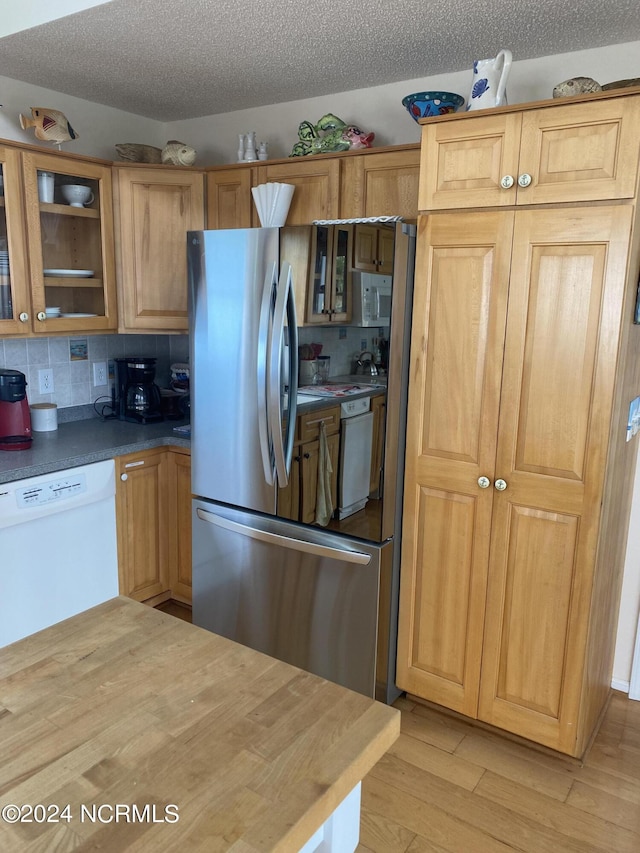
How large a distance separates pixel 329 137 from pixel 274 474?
1428 millimetres

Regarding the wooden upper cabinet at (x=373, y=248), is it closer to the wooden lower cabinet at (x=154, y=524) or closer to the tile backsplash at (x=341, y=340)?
the tile backsplash at (x=341, y=340)

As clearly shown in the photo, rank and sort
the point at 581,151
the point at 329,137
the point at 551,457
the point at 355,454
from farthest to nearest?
the point at 329,137, the point at 355,454, the point at 551,457, the point at 581,151

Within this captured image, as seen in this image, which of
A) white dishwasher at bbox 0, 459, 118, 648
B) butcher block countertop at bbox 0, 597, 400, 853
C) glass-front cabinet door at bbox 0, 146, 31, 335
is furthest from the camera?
glass-front cabinet door at bbox 0, 146, 31, 335

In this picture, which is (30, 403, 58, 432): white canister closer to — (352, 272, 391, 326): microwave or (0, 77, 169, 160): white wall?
(0, 77, 169, 160): white wall

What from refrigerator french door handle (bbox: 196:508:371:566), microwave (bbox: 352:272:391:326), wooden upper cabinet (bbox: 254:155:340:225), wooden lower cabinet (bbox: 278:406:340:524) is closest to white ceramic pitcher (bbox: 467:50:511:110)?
microwave (bbox: 352:272:391:326)

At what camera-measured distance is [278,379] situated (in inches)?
89.6

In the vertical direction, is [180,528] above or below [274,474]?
below

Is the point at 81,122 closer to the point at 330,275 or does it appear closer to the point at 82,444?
the point at 82,444

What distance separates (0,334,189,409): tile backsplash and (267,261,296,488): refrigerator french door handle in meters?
1.17

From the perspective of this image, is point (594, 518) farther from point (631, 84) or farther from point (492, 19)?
point (492, 19)

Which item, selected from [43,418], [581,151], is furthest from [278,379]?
[43,418]

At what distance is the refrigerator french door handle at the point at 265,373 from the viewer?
2.27 m

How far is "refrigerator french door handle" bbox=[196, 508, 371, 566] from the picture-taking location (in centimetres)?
228

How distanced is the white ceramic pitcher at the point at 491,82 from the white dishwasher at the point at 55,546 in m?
1.98
